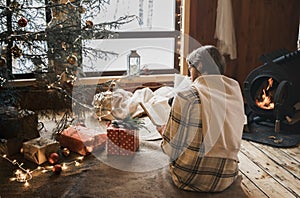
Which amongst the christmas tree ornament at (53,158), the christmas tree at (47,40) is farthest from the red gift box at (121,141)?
the christmas tree at (47,40)

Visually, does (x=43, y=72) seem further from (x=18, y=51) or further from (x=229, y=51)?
(x=229, y=51)

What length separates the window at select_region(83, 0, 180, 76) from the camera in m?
4.29

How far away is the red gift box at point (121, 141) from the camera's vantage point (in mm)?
2848

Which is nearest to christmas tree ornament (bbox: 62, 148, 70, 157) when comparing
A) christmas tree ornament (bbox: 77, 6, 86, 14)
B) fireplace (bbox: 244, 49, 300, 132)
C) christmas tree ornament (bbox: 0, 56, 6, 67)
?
christmas tree ornament (bbox: 0, 56, 6, 67)

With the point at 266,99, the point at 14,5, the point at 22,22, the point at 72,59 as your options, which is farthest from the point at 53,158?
the point at 266,99

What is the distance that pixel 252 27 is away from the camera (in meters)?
4.33

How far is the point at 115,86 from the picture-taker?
395cm

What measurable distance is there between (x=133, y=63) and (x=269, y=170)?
1.97 meters

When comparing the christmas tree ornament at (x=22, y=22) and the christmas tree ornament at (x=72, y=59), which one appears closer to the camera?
the christmas tree ornament at (x=22, y=22)

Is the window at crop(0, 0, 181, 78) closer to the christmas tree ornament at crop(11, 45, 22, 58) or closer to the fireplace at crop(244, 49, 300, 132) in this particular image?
the christmas tree ornament at crop(11, 45, 22, 58)

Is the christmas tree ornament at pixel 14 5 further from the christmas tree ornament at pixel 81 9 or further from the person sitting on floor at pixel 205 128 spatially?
the person sitting on floor at pixel 205 128

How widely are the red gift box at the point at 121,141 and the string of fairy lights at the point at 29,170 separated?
25cm

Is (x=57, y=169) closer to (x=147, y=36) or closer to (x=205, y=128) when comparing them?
(x=205, y=128)

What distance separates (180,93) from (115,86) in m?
1.71
